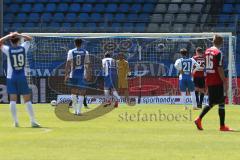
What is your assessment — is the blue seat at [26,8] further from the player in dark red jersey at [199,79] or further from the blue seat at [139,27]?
the player in dark red jersey at [199,79]

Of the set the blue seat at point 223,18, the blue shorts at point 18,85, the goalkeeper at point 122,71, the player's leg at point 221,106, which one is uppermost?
the blue seat at point 223,18

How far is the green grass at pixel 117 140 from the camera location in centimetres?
1023

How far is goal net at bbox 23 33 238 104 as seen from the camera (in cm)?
2847

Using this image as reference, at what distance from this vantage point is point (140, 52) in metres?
29.9

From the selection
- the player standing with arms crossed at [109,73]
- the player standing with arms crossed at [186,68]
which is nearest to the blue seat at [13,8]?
the player standing with arms crossed at [109,73]

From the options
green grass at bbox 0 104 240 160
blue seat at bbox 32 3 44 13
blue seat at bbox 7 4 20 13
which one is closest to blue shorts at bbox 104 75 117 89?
green grass at bbox 0 104 240 160

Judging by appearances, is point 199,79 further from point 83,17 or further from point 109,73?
point 83,17

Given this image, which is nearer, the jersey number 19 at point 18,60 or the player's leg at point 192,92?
the jersey number 19 at point 18,60

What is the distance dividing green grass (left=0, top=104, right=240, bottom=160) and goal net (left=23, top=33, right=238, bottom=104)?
11.0m

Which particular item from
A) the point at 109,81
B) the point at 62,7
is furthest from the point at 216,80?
the point at 62,7

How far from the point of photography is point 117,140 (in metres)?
12.4

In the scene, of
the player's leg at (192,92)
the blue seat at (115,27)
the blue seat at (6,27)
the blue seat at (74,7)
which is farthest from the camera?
the blue seat at (74,7)

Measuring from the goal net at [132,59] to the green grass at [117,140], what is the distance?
1103cm

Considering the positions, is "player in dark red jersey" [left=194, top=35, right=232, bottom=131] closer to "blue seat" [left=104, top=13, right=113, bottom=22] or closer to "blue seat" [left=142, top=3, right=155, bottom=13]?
"blue seat" [left=104, top=13, right=113, bottom=22]
